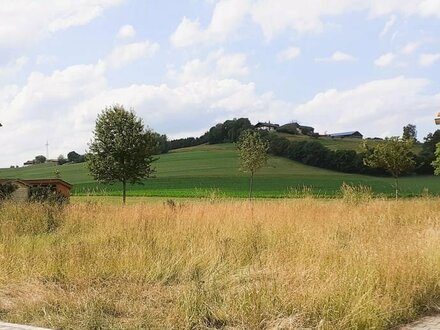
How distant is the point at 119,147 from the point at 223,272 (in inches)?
1269

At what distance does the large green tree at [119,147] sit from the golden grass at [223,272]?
2651 cm

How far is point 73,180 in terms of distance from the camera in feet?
277

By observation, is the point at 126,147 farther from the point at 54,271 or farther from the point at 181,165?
the point at 181,165

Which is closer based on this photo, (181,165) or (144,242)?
(144,242)

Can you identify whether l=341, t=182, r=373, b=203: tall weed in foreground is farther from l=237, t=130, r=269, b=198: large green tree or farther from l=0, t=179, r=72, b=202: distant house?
l=237, t=130, r=269, b=198: large green tree

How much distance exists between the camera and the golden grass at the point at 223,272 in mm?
5574

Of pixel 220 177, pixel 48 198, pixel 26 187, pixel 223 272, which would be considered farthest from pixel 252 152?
pixel 223 272

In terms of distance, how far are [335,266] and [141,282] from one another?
2.66 metres

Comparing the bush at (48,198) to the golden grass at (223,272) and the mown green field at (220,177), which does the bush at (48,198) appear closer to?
the golden grass at (223,272)

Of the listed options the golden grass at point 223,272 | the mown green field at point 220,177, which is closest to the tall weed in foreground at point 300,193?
the golden grass at point 223,272

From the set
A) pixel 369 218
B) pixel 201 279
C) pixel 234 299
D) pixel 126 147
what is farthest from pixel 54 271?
pixel 126 147

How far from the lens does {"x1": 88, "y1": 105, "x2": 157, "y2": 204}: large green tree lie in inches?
1531

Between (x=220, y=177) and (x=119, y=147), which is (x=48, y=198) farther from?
(x=220, y=177)

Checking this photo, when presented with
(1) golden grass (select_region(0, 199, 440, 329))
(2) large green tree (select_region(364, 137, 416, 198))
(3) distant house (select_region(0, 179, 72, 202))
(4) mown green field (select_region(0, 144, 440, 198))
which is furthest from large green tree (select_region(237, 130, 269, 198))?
(1) golden grass (select_region(0, 199, 440, 329))
